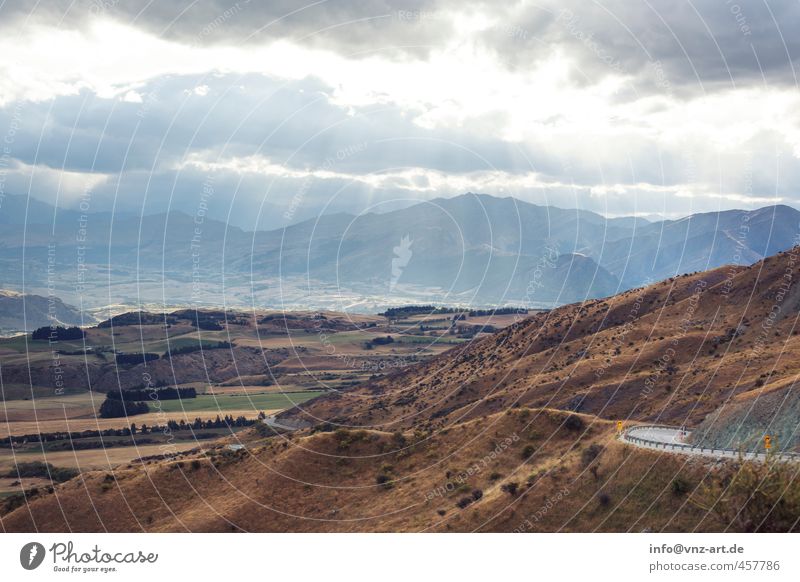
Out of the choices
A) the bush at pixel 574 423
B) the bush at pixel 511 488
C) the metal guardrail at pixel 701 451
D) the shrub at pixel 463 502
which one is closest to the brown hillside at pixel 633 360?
the bush at pixel 574 423

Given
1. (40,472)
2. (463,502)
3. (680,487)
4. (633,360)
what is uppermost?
(633,360)

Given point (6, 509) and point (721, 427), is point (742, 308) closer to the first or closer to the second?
point (721, 427)

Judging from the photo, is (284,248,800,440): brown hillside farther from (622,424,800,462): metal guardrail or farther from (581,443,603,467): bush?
(581,443,603,467): bush

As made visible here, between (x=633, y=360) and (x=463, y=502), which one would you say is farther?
(x=633, y=360)

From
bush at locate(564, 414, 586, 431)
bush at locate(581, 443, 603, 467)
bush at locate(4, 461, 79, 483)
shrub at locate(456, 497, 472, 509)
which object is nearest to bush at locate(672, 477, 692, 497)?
bush at locate(581, 443, 603, 467)

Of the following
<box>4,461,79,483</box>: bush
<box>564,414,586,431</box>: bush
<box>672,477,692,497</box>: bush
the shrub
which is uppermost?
<box>564,414,586,431</box>: bush

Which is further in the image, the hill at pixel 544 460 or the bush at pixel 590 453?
the bush at pixel 590 453

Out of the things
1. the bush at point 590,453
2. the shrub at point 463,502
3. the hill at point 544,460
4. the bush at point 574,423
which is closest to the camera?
the hill at point 544,460

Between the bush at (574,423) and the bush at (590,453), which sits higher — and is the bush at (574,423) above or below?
above

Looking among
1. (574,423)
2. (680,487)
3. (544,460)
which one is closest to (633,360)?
(574,423)

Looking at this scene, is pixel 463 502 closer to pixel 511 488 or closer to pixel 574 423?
pixel 511 488

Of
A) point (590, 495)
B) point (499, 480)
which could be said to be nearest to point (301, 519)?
point (499, 480)

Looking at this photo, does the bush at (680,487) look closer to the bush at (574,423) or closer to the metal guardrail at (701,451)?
the metal guardrail at (701,451)
